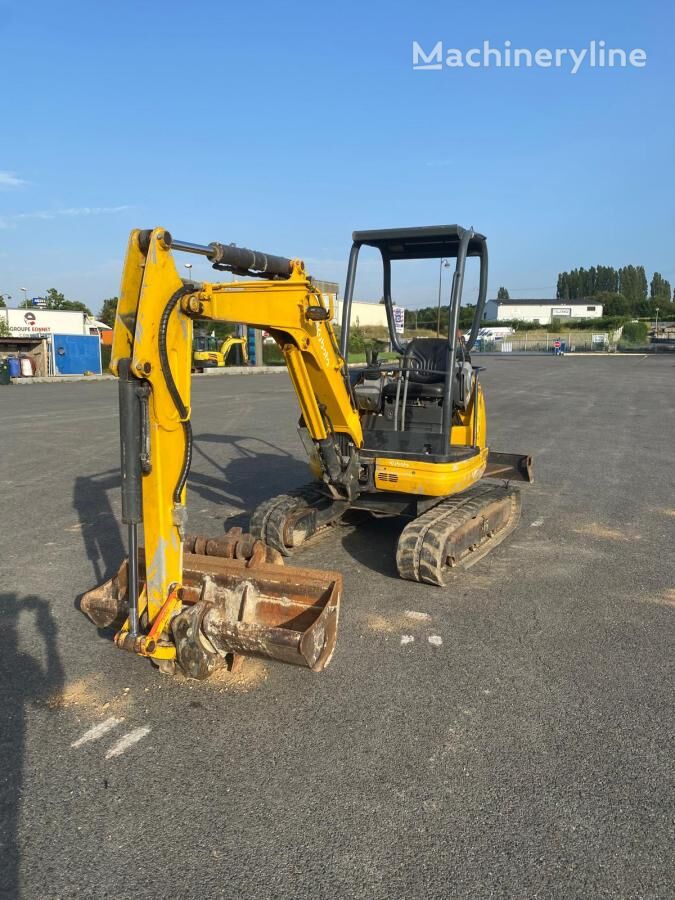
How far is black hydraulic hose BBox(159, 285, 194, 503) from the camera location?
3691 millimetres

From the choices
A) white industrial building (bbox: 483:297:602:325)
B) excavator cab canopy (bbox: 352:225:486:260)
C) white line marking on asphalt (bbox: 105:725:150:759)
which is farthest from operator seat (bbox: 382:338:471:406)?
white industrial building (bbox: 483:297:602:325)

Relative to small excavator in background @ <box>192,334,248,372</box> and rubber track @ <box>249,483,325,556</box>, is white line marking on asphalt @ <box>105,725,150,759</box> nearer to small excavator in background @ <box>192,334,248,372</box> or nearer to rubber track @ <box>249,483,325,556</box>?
small excavator in background @ <box>192,334,248,372</box>

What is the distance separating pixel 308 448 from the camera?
6.42m

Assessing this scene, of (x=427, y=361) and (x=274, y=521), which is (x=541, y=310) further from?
(x=274, y=521)

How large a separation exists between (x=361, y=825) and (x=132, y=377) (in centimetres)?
246

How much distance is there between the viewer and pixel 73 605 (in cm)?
538

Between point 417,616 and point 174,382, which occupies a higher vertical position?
point 174,382

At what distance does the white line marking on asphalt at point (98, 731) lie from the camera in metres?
3.60

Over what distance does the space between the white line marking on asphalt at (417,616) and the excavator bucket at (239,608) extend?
3.55 feet

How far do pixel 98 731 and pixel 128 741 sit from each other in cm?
21

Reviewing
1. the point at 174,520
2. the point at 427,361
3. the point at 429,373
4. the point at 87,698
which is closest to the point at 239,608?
the point at 174,520

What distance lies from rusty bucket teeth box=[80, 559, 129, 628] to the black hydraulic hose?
0.94 metres

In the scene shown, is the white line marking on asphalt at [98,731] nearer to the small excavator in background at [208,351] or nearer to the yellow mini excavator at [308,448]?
the yellow mini excavator at [308,448]

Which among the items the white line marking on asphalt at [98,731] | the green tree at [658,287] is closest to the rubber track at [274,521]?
the white line marking on asphalt at [98,731]
